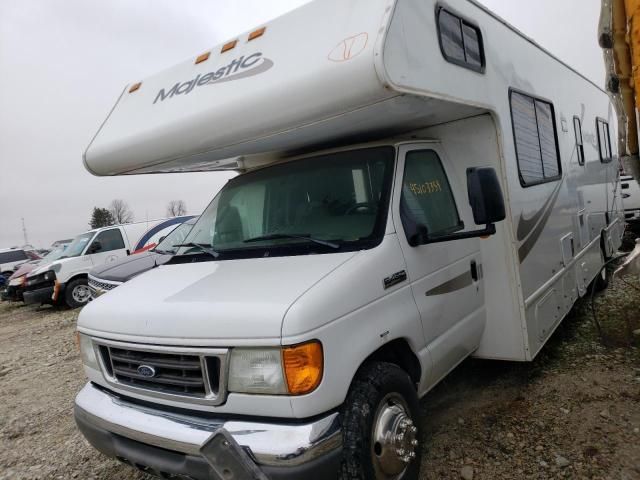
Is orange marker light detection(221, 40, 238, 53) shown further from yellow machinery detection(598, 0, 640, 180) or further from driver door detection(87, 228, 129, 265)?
driver door detection(87, 228, 129, 265)

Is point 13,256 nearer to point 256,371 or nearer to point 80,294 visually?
point 80,294

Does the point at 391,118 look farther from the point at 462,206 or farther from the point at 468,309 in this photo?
the point at 468,309

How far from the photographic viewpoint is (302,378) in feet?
6.98

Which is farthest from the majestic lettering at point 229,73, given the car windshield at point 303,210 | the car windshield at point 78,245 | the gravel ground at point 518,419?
the car windshield at point 78,245

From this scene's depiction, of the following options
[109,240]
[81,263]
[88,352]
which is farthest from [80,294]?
[88,352]

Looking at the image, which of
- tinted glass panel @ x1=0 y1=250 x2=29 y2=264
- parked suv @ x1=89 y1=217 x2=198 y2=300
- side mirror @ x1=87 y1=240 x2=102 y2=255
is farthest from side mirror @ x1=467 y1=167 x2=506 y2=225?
tinted glass panel @ x1=0 y1=250 x2=29 y2=264

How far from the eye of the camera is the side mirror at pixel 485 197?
2.82m

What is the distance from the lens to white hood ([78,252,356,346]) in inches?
86.7

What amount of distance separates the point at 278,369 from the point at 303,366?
11 centimetres

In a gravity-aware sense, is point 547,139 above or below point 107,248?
above

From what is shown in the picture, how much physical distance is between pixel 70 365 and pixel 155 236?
5.61 meters

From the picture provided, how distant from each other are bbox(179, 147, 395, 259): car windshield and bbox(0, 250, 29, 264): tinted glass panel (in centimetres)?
2314

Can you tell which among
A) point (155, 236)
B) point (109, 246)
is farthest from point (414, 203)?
point (109, 246)

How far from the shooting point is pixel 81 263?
39.8ft
